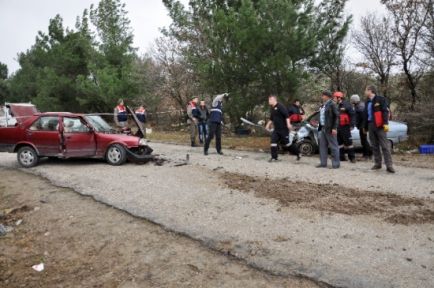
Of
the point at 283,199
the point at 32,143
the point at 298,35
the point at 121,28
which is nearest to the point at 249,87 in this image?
the point at 298,35

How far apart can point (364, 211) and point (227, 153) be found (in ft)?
23.6

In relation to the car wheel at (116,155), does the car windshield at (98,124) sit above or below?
above

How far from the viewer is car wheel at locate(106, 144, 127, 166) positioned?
10.7 metres

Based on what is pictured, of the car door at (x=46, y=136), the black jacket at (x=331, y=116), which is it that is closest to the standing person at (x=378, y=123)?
the black jacket at (x=331, y=116)

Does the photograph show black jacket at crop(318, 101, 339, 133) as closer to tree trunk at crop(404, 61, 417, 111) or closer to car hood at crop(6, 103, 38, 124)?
tree trunk at crop(404, 61, 417, 111)

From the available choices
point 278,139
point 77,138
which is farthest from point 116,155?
point 278,139

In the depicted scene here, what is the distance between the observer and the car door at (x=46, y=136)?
34.8 ft

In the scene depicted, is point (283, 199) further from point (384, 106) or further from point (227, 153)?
point (227, 153)

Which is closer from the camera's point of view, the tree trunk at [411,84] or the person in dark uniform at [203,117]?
the person in dark uniform at [203,117]

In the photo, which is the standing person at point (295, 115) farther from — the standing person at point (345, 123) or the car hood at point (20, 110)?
the car hood at point (20, 110)

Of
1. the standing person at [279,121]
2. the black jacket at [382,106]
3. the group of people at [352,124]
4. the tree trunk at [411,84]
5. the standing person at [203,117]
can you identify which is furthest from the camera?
the tree trunk at [411,84]

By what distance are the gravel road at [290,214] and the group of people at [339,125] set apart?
0.54m

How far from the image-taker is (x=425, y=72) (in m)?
16.8

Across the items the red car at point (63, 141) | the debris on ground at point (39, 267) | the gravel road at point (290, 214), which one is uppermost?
the red car at point (63, 141)
